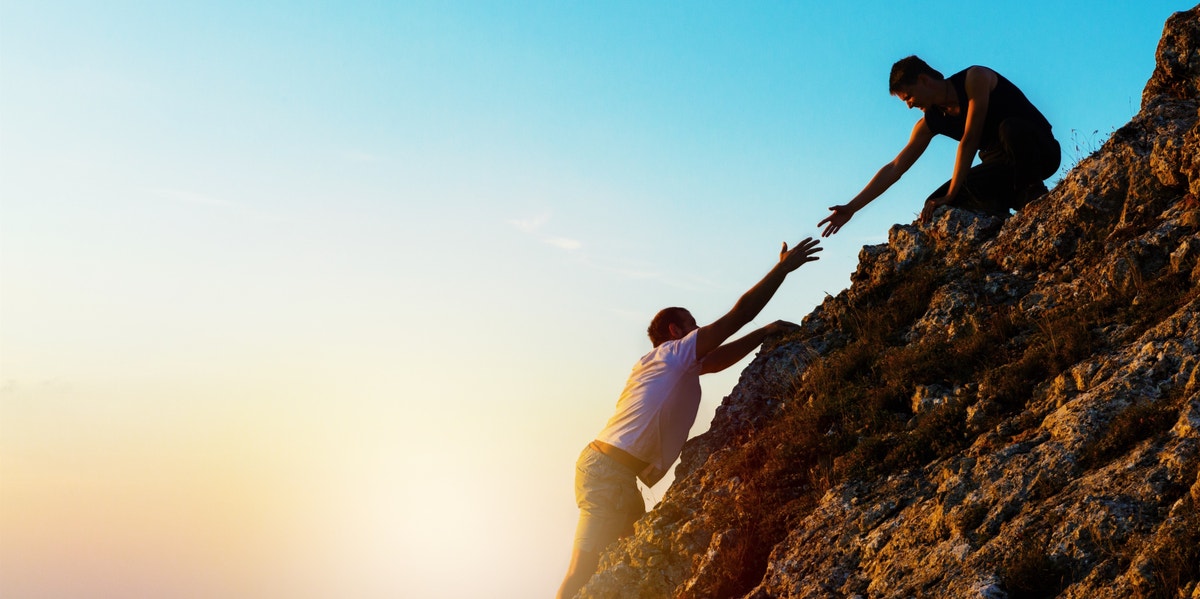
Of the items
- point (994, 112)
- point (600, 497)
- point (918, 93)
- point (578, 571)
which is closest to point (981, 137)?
point (994, 112)

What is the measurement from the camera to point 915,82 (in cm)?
1170

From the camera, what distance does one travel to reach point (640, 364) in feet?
34.6

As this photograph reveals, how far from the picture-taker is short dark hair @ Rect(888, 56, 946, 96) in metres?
11.7

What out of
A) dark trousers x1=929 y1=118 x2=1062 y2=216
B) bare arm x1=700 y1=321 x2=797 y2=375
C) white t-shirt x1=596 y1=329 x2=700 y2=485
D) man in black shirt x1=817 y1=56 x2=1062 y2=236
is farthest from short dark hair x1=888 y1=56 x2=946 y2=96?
white t-shirt x1=596 y1=329 x2=700 y2=485

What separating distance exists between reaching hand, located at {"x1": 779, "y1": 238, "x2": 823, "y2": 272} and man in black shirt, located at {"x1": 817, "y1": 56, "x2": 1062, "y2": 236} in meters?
1.12

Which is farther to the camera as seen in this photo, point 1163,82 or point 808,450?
point 1163,82

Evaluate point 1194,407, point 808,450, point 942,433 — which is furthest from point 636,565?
point 1194,407

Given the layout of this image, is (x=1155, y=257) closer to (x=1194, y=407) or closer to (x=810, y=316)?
(x=1194, y=407)

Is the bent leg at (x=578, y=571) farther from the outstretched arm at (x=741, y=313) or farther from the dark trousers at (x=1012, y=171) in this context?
the dark trousers at (x=1012, y=171)

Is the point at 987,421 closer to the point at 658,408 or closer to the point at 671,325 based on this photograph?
the point at 658,408

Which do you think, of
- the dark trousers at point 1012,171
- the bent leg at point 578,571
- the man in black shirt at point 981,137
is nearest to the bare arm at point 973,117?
the man in black shirt at point 981,137

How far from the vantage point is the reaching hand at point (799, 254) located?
1028 cm

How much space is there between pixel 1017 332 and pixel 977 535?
2858 millimetres

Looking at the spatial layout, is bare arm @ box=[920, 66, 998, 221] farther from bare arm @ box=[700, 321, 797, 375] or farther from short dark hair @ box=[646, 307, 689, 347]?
short dark hair @ box=[646, 307, 689, 347]
